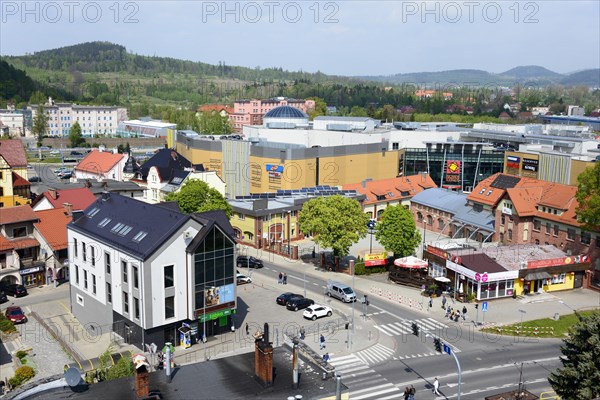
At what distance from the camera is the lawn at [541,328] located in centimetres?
4519

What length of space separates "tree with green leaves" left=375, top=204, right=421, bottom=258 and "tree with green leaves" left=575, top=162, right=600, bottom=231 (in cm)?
1536

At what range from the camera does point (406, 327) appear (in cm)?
4634

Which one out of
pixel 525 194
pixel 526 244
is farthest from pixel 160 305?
pixel 525 194

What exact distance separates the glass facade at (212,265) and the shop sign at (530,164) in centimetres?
5387

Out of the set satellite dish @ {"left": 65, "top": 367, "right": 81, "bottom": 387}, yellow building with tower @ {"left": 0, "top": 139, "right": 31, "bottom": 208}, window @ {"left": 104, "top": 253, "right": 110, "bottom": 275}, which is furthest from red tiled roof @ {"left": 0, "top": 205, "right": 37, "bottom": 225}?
satellite dish @ {"left": 65, "top": 367, "right": 81, "bottom": 387}

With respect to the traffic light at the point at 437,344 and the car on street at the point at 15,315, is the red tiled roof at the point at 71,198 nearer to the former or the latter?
the car on street at the point at 15,315

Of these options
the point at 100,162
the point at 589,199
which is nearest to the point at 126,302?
the point at 589,199

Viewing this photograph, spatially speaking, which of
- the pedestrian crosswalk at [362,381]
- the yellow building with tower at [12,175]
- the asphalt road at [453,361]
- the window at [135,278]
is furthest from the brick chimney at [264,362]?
the yellow building with tower at [12,175]

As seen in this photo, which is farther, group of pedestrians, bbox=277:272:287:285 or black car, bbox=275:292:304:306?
group of pedestrians, bbox=277:272:287:285

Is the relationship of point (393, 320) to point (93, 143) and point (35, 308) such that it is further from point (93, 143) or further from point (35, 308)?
point (93, 143)

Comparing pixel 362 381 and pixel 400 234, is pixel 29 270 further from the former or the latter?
pixel 400 234

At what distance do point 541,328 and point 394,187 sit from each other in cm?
4158

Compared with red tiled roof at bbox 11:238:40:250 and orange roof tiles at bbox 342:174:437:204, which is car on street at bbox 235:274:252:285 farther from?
orange roof tiles at bbox 342:174:437:204

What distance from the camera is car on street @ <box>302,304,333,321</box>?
155ft
